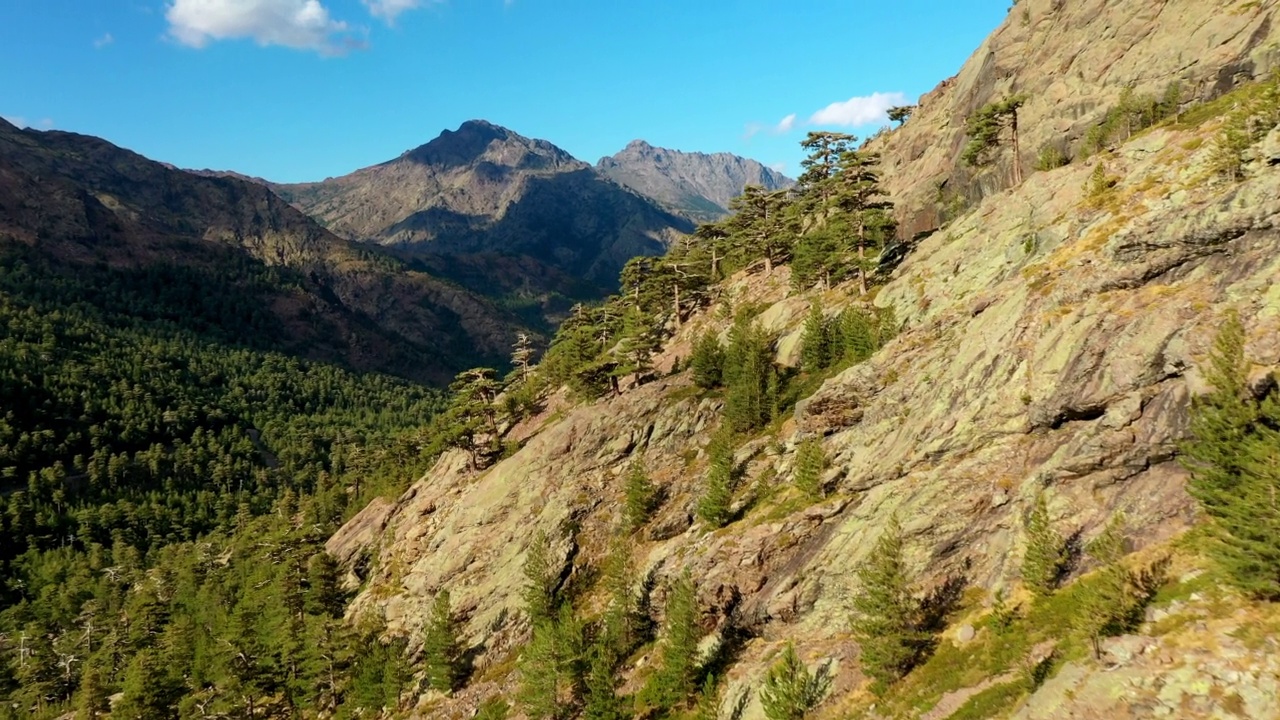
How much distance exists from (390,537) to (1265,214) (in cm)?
7901

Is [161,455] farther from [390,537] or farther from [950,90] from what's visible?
[950,90]

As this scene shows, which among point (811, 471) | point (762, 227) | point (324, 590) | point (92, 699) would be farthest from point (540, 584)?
point (762, 227)

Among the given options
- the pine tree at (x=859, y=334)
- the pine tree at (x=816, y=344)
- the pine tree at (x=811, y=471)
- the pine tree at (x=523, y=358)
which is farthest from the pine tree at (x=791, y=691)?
the pine tree at (x=523, y=358)

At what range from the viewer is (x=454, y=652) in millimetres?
51094

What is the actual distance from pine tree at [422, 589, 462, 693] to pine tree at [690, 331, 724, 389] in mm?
31379

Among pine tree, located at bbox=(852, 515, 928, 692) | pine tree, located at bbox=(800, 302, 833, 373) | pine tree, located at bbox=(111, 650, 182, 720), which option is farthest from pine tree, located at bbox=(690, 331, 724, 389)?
pine tree, located at bbox=(111, 650, 182, 720)

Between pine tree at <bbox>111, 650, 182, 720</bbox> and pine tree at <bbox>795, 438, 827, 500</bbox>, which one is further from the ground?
pine tree at <bbox>795, 438, 827, 500</bbox>

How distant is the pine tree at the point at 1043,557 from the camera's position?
25.9 m

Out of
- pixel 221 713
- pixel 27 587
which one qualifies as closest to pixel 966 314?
pixel 221 713

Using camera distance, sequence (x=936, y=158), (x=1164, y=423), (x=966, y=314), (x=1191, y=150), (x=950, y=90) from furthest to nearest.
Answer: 1. (x=950, y=90)
2. (x=936, y=158)
3. (x=966, y=314)
4. (x=1191, y=150)
5. (x=1164, y=423)

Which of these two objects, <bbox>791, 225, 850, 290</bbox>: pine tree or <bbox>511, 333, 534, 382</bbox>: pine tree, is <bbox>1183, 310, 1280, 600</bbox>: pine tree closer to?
<bbox>791, 225, 850, 290</bbox>: pine tree

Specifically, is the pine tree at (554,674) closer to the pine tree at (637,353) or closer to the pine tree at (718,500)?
the pine tree at (718,500)

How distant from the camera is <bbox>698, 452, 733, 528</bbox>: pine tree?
45781 millimetres

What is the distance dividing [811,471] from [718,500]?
7.65 metres
